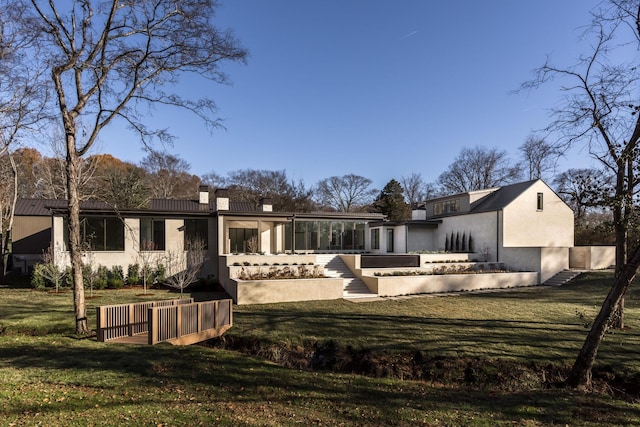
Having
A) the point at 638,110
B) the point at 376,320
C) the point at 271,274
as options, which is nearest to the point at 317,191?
the point at 271,274

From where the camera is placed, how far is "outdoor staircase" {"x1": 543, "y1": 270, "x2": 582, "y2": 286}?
19.0 meters

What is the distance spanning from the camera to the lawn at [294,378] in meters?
4.57

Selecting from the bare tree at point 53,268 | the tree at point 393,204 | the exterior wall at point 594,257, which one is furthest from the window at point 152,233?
the exterior wall at point 594,257

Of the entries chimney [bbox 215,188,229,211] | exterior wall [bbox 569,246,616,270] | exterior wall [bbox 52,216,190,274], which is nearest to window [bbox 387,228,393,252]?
exterior wall [bbox 569,246,616,270]

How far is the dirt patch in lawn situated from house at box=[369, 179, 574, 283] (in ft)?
45.9

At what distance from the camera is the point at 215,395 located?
207 inches

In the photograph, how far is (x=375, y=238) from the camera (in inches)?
1110

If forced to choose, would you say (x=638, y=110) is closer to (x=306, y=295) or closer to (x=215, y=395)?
(x=215, y=395)

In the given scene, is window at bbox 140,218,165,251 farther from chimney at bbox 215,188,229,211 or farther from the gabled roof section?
the gabled roof section

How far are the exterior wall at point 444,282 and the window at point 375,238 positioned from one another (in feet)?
34.1

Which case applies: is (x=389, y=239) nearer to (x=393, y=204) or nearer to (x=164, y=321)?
(x=393, y=204)

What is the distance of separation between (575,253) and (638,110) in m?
18.3

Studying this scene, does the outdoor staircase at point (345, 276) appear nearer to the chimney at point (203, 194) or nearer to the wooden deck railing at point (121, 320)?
the wooden deck railing at point (121, 320)

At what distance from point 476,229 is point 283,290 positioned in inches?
621
